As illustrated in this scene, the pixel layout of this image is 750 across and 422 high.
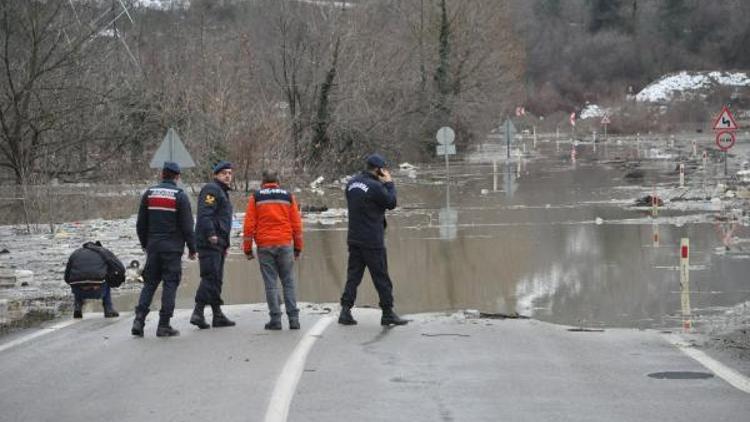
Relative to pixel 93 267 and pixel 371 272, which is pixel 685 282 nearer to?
pixel 371 272

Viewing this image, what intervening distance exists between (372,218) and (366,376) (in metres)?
3.05

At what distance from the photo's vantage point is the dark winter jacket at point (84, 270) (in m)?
13.0

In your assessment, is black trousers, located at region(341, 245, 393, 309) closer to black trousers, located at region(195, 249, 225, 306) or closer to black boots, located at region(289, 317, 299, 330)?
black boots, located at region(289, 317, 299, 330)

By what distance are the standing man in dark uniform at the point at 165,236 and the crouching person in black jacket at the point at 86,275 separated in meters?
1.70

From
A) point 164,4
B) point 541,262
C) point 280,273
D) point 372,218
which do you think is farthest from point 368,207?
point 164,4

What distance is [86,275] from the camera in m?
13.0

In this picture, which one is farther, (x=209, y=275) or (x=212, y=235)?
(x=209, y=275)

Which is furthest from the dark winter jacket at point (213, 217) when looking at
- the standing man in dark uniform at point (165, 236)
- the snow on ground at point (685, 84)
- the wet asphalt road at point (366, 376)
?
the snow on ground at point (685, 84)

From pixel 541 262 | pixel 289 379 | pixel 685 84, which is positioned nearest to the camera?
pixel 289 379

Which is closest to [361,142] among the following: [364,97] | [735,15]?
[364,97]

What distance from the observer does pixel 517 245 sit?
21.8m

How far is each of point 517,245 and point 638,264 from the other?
3.74 m

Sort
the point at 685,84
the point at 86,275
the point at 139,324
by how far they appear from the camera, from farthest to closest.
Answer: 1. the point at 685,84
2. the point at 86,275
3. the point at 139,324

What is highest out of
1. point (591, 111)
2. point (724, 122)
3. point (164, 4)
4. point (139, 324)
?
point (164, 4)
